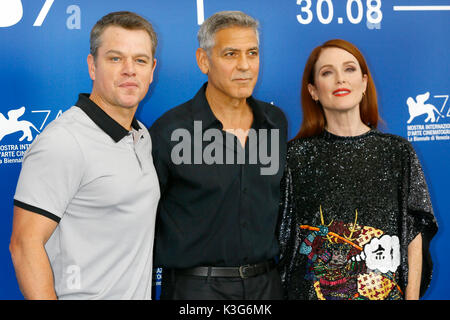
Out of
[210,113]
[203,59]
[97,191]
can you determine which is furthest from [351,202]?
[97,191]

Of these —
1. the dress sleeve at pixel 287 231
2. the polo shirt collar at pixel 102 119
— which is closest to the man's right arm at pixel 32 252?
the polo shirt collar at pixel 102 119

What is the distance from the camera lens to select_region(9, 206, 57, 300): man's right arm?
60.5 inches

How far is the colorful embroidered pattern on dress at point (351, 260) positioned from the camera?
6.65ft

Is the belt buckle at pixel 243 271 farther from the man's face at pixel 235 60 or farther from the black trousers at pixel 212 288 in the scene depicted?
the man's face at pixel 235 60

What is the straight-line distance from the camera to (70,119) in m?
1.65

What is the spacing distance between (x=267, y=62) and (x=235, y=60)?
2.06 ft

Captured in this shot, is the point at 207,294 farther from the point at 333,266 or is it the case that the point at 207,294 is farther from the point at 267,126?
the point at 267,126

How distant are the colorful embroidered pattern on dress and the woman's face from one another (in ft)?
1.50

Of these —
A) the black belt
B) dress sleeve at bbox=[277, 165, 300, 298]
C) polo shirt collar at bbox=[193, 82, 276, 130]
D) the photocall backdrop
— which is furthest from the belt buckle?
the photocall backdrop

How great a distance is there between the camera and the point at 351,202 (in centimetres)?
203

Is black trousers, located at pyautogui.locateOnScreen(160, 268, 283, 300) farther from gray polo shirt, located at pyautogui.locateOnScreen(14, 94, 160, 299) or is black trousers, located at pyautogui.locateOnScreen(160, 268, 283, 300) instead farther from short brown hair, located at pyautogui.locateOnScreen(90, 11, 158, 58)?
short brown hair, located at pyautogui.locateOnScreen(90, 11, 158, 58)

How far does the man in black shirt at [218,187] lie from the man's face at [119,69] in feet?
0.89

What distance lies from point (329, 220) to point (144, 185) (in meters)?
0.77
